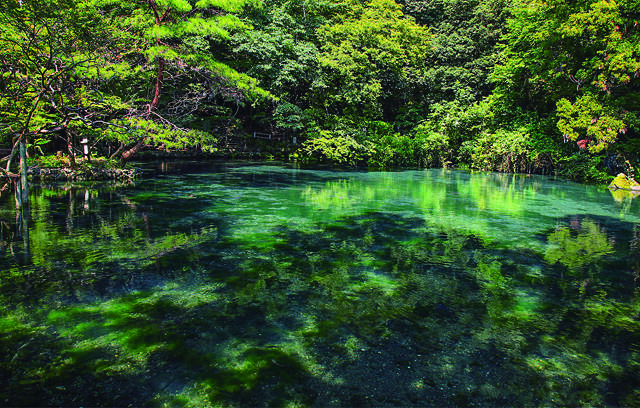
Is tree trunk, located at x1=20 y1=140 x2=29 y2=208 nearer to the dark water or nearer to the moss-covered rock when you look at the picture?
the dark water

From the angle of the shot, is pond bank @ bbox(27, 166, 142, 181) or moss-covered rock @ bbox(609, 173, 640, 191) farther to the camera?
moss-covered rock @ bbox(609, 173, 640, 191)

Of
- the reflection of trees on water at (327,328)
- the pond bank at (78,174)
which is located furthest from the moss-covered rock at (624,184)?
the pond bank at (78,174)

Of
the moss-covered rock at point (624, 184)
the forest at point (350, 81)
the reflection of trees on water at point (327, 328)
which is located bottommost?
the reflection of trees on water at point (327, 328)

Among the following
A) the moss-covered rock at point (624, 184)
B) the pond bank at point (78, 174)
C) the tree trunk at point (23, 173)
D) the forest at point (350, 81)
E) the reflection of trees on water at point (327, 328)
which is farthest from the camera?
the moss-covered rock at point (624, 184)

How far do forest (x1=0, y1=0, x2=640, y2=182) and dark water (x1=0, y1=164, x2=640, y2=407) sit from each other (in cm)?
527

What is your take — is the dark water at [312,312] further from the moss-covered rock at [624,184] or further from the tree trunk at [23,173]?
the moss-covered rock at [624,184]

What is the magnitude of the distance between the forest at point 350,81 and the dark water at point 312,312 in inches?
208

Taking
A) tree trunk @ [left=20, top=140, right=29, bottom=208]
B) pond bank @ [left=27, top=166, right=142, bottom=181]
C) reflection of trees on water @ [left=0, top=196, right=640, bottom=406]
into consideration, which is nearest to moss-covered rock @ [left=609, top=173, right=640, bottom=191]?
reflection of trees on water @ [left=0, top=196, right=640, bottom=406]

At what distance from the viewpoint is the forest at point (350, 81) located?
1173 centimetres

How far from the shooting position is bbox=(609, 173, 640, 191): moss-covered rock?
15445 mm

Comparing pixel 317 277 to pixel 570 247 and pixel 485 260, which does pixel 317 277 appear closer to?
pixel 485 260

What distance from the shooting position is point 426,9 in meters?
31.6

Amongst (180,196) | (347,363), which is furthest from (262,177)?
(347,363)

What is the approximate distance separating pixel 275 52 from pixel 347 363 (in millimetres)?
20519
